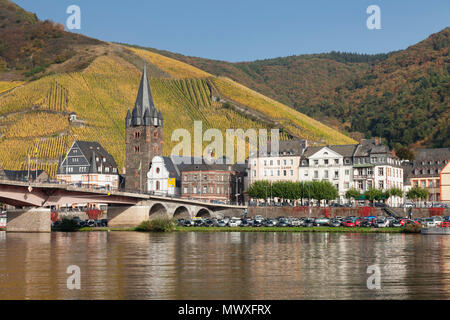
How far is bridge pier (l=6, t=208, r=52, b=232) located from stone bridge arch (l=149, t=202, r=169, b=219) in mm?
24636

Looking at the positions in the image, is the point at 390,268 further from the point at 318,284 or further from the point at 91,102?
the point at 91,102

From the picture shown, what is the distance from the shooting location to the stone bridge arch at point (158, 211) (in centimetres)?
11444

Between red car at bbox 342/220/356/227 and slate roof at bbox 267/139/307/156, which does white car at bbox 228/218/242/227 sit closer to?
red car at bbox 342/220/356/227

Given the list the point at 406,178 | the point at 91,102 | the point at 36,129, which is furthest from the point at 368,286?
the point at 91,102

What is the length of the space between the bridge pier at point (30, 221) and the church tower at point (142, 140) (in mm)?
49313

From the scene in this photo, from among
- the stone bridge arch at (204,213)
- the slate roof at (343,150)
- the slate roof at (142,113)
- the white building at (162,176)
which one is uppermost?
the slate roof at (142,113)

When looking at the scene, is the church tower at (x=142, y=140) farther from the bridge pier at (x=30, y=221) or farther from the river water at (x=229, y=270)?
the river water at (x=229, y=270)

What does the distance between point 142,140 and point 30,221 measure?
56.2m

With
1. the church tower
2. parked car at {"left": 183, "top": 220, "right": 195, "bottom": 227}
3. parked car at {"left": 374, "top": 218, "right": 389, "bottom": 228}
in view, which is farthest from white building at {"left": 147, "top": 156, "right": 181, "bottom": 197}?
parked car at {"left": 374, "top": 218, "right": 389, "bottom": 228}

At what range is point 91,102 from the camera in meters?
193

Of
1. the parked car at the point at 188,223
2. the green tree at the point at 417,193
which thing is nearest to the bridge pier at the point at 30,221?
the parked car at the point at 188,223

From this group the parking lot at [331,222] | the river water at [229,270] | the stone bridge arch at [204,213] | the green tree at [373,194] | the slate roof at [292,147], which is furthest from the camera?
the slate roof at [292,147]
